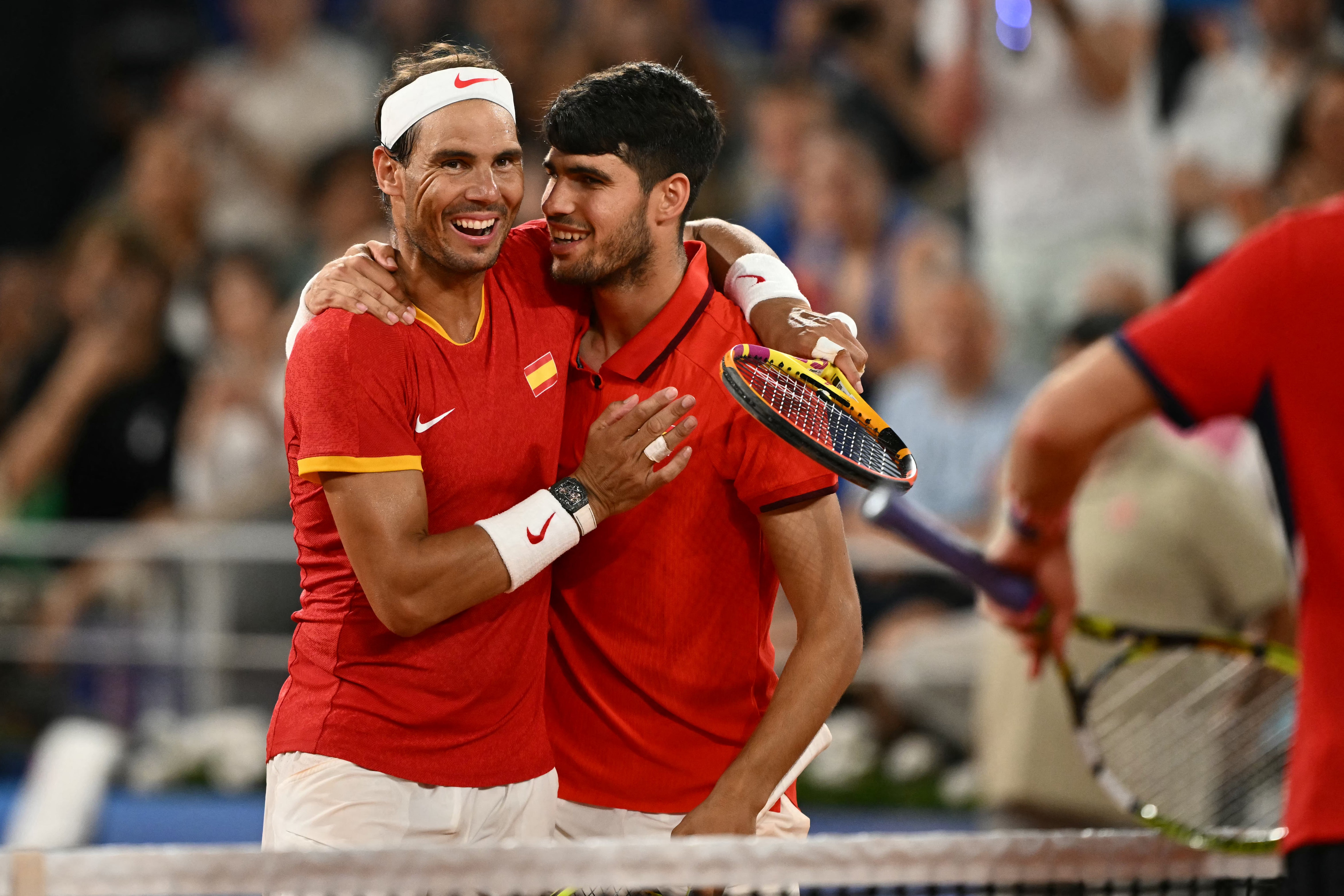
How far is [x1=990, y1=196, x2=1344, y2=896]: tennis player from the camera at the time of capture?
1909 mm

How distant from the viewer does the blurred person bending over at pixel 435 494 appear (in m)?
2.61

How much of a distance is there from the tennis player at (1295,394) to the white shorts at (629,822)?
1.10 metres

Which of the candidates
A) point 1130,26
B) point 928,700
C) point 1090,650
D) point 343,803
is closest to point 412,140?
point 343,803

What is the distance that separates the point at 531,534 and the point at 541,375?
0.35 m

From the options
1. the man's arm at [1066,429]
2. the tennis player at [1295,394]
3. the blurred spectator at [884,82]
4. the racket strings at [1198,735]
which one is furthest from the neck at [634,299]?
the blurred spectator at [884,82]

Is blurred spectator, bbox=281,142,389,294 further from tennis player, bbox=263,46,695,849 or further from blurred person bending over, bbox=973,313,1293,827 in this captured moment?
tennis player, bbox=263,46,695,849

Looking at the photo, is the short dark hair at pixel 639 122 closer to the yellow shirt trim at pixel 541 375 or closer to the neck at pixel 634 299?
the neck at pixel 634 299

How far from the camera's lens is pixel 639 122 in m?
2.87

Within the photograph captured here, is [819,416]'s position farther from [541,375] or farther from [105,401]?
[105,401]

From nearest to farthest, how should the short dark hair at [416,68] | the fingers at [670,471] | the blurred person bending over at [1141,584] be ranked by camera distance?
1. the fingers at [670,471]
2. the short dark hair at [416,68]
3. the blurred person bending over at [1141,584]

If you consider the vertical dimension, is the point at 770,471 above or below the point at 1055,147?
below

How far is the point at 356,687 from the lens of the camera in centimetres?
272

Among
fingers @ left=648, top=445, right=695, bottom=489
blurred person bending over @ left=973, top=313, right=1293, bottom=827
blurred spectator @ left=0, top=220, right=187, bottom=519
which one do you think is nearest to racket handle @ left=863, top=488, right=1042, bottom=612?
fingers @ left=648, top=445, right=695, bottom=489

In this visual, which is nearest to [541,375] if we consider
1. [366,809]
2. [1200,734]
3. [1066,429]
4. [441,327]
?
[441,327]
